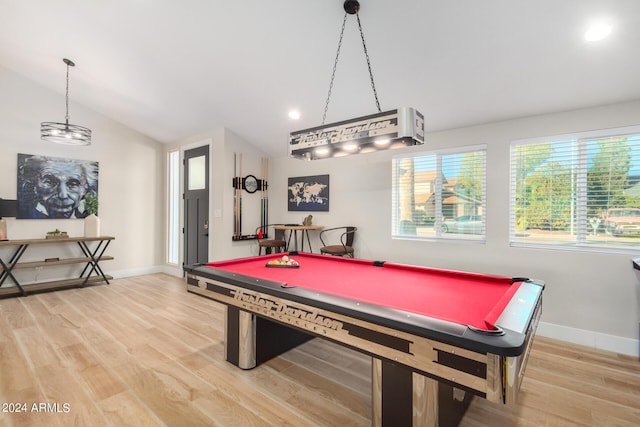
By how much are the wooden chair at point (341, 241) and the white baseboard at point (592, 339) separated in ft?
7.92

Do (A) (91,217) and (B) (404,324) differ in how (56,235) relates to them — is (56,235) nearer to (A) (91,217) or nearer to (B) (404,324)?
(A) (91,217)

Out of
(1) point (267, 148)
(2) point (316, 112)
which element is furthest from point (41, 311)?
(2) point (316, 112)

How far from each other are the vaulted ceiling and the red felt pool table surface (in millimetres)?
1905

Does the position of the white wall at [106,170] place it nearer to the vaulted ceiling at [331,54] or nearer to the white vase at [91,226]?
the white vase at [91,226]

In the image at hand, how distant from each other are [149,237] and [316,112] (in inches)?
178

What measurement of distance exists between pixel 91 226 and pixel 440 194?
5.71 m

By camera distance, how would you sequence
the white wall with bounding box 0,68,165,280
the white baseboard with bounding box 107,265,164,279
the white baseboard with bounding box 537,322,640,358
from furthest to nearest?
1. the white baseboard with bounding box 107,265,164,279
2. the white wall with bounding box 0,68,165,280
3. the white baseboard with bounding box 537,322,640,358

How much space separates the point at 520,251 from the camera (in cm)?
336

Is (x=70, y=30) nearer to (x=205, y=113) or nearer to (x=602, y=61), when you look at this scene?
(x=205, y=113)

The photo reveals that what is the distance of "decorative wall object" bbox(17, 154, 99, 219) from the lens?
4809 millimetres

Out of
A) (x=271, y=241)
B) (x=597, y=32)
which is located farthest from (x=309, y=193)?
(x=597, y=32)

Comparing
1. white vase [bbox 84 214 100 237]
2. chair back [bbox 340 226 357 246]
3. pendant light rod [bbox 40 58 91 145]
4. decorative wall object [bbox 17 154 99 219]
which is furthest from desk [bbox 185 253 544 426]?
decorative wall object [bbox 17 154 99 219]

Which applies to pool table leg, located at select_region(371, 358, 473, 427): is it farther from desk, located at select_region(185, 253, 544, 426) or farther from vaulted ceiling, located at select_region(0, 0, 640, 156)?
vaulted ceiling, located at select_region(0, 0, 640, 156)

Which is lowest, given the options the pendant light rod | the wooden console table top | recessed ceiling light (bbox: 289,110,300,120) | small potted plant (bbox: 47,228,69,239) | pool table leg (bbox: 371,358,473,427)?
pool table leg (bbox: 371,358,473,427)
